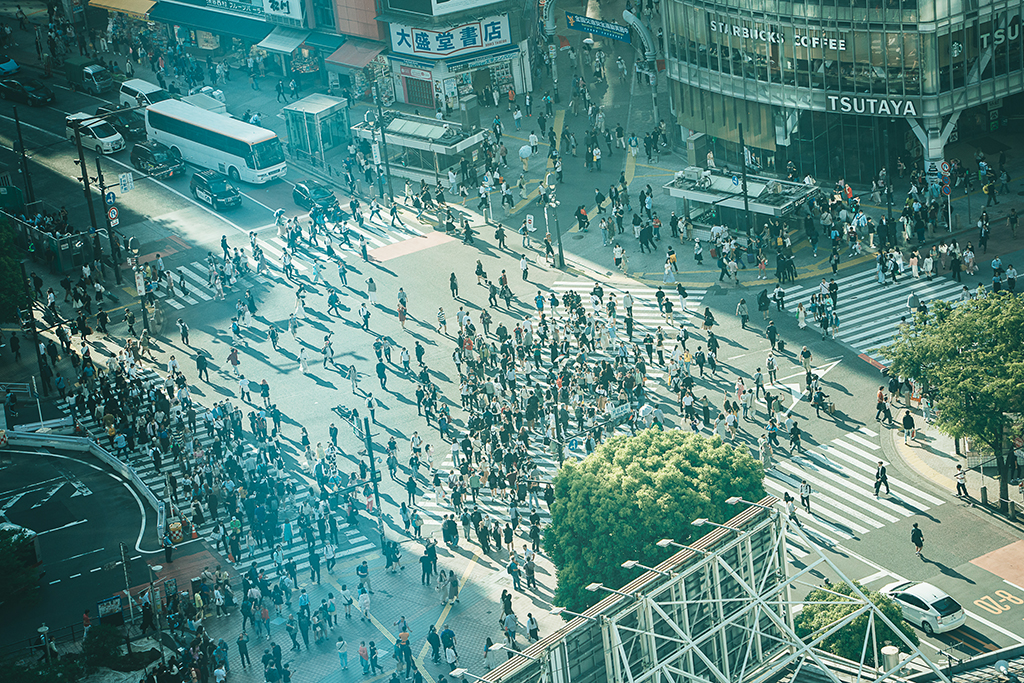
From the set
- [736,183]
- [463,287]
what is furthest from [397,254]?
[736,183]

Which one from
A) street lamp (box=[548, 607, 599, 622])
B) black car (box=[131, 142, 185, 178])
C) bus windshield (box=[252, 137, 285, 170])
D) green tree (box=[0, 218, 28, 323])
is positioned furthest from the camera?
black car (box=[131, 142, 185, 178])

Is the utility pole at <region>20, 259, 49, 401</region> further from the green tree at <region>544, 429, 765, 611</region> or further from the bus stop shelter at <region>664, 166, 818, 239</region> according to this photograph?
the bus stop shelter at <region>664, 166, 818, 239</region>

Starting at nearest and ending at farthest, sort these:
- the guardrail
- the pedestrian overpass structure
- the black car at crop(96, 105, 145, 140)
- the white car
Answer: the pedestrian overpass structure
the white car
the guardrail
the black car at crop(96, 105, 145, 140)

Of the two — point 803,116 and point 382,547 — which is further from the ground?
Result: point 803,116

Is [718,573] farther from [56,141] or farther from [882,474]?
[56,141]

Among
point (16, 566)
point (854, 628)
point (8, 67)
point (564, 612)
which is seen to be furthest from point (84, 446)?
point (8, 67)

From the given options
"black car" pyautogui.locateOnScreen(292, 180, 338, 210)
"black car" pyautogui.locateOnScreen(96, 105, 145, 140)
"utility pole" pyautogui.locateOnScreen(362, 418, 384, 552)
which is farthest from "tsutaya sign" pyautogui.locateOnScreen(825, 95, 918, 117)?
"black car" pyautogui.locateOnScreen(96, 105, 145, 140)
